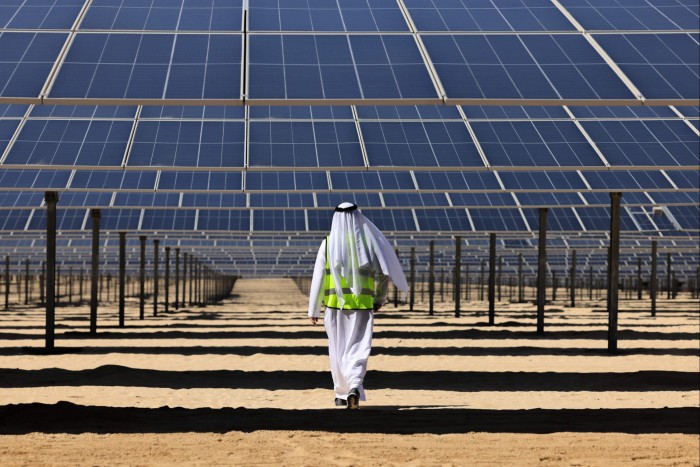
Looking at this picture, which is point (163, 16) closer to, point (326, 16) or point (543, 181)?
point (326, 16)

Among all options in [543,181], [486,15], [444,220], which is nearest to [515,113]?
[543,181]

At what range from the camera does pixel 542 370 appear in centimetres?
2272

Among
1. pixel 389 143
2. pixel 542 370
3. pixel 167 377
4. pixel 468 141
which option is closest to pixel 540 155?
pixel 468 141

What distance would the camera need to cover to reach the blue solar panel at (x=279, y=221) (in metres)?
39.9

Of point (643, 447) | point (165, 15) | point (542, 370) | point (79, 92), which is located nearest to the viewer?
point (643, 447)

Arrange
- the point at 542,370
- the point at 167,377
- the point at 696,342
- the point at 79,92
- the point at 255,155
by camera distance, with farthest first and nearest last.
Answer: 1. the point at 696,342
2. the point at 255,155
3. the point at 542,370
4. the point at 167,377
5. the point at 79,92

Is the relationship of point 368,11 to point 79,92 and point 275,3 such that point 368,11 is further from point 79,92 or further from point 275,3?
point 79,92

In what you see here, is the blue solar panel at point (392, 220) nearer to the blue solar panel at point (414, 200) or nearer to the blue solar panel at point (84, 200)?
the blue solar panel at point (414, 200)

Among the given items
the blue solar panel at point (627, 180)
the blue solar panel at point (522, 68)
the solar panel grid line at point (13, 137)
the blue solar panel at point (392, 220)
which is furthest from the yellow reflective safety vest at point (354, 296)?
the blue solar panel at point (392, 220)

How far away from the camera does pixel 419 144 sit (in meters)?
25.7

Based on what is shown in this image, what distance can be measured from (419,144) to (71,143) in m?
8.08

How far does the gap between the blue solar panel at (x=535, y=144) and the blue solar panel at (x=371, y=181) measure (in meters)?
3.50

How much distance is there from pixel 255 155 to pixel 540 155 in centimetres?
655

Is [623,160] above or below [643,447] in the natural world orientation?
above
